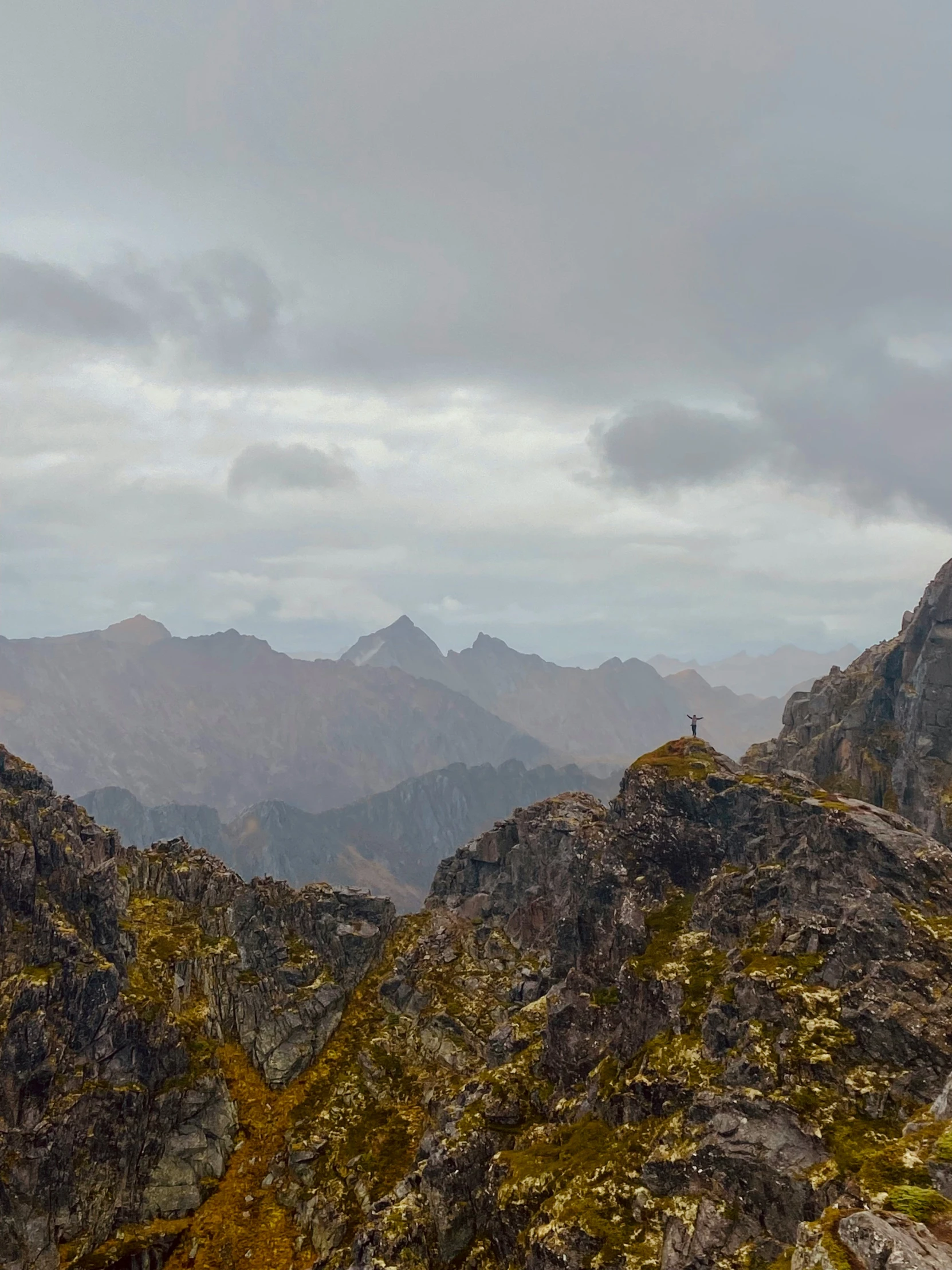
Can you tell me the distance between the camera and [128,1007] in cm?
10619

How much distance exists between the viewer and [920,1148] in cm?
4366

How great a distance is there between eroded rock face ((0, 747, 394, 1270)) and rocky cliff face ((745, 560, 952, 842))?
10115 cm

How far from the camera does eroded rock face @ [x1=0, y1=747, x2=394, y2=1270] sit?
Result: 91938mm

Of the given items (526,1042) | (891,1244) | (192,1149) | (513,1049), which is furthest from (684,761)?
(192,1149)

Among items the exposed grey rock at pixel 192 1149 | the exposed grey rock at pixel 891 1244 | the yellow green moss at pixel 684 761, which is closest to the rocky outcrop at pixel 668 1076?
the exposed grey rock at pixel 891 1244

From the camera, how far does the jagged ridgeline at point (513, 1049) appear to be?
5550cm

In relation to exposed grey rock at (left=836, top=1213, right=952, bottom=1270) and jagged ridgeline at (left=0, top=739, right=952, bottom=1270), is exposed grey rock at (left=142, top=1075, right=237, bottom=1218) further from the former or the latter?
exposed grey rock at (left=836, top=1213, right=952, bottom=1270)

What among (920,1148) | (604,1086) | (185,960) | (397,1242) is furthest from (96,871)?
(920,1148)

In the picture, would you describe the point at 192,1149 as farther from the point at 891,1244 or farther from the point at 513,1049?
the point at 891,1244

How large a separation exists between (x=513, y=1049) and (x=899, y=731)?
111584 mm

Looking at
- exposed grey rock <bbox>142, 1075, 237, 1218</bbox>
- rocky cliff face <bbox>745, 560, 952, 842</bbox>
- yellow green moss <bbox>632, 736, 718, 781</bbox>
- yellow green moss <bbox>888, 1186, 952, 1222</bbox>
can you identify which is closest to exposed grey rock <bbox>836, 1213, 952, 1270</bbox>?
yellow green moss <bbox>888, 1186, 952, 1222</bbox>

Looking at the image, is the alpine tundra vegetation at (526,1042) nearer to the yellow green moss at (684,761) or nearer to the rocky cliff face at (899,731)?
the yellow green moss at (684,761)

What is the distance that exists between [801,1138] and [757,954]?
2013 cm

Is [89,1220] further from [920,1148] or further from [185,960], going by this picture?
[920,1148]
